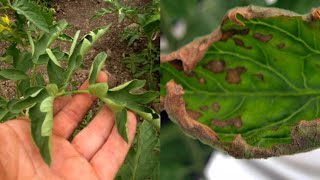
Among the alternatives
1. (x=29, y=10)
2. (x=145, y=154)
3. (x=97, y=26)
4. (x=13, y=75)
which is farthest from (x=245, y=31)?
(x=97, y=26)

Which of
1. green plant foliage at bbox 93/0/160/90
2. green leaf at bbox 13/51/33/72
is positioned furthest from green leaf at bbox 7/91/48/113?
green plant foliage at bbox 93/0/160/90

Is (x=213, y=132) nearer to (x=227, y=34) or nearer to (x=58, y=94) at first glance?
(x=227, y=34)

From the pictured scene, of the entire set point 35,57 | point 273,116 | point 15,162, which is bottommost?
point 15,162

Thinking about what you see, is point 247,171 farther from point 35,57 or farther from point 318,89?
point 35,57

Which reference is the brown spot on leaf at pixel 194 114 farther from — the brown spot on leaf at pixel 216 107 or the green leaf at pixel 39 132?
the green leaf at pixel 39 132

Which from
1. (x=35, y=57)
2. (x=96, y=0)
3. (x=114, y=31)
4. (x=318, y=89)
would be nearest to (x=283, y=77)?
(x=318, y=89)

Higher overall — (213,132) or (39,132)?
(213,132)

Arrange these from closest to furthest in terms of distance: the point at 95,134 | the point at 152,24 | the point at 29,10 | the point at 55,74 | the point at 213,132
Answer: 1. the point at 213,132
2. the point at 55,74
3. the point at 95,134
4. the point at 29,10
5. the point at 152,24
